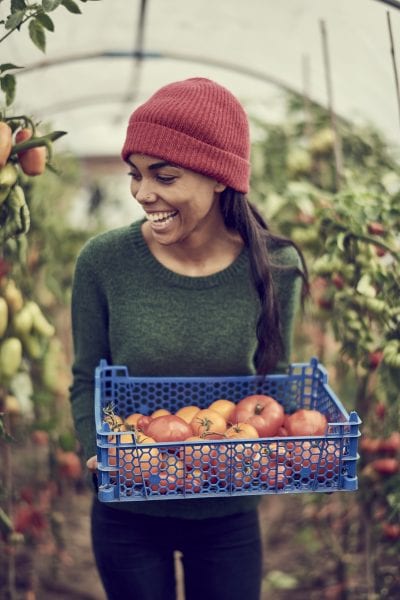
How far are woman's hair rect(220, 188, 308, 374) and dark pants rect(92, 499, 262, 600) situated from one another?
0.39 m

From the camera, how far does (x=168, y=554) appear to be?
1.90 metres

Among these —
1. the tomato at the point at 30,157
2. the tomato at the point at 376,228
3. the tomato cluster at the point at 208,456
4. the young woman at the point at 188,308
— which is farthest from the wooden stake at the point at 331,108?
the tomato cluster at the point at 208,456

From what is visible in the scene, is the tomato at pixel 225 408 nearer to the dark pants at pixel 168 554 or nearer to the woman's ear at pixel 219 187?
the dark pants at pixel 168 554

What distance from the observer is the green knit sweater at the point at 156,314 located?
191 centimetres

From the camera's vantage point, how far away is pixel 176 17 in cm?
328

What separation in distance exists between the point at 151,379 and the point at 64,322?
2.56m

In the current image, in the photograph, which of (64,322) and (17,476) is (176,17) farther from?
(17,476)

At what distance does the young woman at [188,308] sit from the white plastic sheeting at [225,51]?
677mm

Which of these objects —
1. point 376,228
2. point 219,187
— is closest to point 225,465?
point 219,187

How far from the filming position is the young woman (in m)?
1.81

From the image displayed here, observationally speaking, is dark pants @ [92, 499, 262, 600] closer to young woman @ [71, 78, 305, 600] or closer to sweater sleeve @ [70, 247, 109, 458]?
young woman @ [71, 78, 305, 600]

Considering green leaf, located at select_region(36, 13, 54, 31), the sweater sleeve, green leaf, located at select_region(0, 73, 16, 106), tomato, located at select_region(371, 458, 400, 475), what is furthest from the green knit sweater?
tomato, located at select_region(371, 458, 400, 475)

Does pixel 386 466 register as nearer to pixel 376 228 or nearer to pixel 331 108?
pixel 376 228

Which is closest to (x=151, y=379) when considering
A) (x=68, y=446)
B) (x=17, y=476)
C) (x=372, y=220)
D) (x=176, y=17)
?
(x=372, y=220)
